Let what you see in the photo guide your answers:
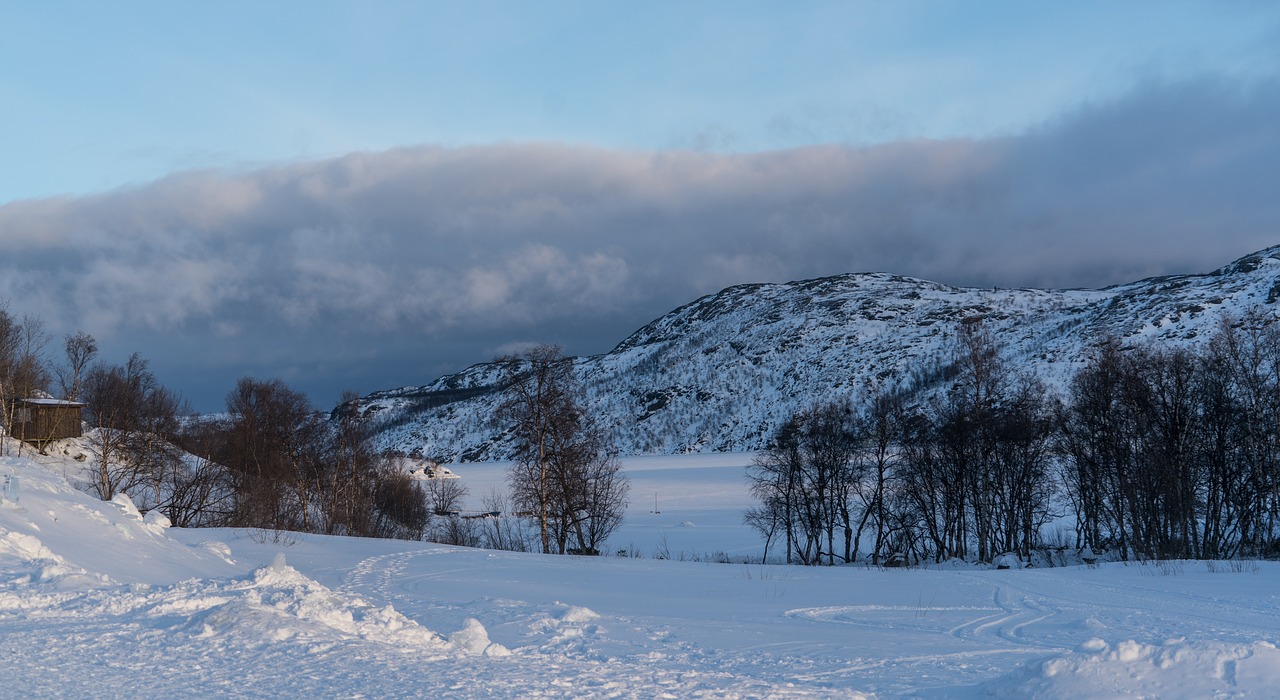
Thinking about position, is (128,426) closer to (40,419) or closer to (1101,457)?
(40,419)

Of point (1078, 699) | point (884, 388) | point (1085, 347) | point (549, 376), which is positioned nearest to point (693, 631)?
point (1078, 699)

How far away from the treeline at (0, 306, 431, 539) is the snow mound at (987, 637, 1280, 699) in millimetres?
42543

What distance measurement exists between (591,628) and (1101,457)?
1512 inches

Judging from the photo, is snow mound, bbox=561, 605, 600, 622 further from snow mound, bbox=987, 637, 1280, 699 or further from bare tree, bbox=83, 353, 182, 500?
bare tree, bbox=83, 353, 182, 500

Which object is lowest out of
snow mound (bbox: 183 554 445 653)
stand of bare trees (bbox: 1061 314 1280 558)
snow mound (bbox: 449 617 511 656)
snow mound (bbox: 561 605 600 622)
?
snow mound (bbox: 561 605 600 622)

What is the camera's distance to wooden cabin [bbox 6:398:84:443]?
5800cm

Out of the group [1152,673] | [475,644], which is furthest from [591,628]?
[1152,673]

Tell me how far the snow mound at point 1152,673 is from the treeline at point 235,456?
42.5m

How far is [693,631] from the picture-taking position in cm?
1355

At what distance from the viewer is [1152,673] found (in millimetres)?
7988

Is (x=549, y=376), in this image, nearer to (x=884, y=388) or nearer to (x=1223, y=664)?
(x=1223, y=664)

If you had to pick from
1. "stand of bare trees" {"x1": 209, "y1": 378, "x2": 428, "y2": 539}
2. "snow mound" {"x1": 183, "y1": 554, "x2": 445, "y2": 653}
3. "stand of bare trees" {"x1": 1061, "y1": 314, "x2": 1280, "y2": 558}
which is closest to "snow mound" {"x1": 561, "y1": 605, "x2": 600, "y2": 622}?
"snow mound" {"x1": 183, "y1": 554, "x2": 445, "y2": 653}

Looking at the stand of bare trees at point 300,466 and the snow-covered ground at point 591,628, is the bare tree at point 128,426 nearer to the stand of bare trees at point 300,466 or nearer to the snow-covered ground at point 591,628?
the stand of bare trees at point 300,466

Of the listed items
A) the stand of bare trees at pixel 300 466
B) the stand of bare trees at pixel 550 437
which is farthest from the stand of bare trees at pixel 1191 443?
the stand of bare trees at pixel 300 466
